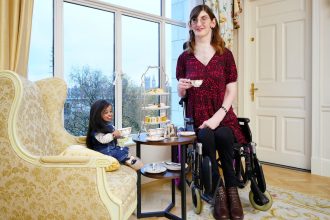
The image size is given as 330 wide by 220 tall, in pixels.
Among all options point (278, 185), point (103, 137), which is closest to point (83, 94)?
point (103, 137)

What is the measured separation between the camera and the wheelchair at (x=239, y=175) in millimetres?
1709

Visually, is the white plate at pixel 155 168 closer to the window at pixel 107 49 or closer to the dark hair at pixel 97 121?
the dark hair at pixel 97 121

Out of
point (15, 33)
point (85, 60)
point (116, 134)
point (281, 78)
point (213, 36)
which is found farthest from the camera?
point (281, 78)

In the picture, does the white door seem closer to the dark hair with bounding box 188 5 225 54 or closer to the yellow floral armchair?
the dark hair with bounding box 188 5 225 54

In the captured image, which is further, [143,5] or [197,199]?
[143,5]

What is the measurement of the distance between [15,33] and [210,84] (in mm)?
1336

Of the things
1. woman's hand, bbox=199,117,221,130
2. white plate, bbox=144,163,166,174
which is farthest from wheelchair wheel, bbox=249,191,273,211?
white plate, bbox=144,163,166,174

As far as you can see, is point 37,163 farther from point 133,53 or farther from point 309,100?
point 309,100

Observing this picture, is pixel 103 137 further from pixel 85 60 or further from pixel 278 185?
pixel 278 185

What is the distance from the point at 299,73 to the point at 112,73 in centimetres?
202

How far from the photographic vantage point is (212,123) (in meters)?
1.93

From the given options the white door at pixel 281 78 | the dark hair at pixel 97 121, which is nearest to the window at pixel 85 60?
the dark hair at pixel 97 121

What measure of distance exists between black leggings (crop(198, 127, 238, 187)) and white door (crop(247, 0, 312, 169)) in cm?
155

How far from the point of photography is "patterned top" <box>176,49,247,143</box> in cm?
206
